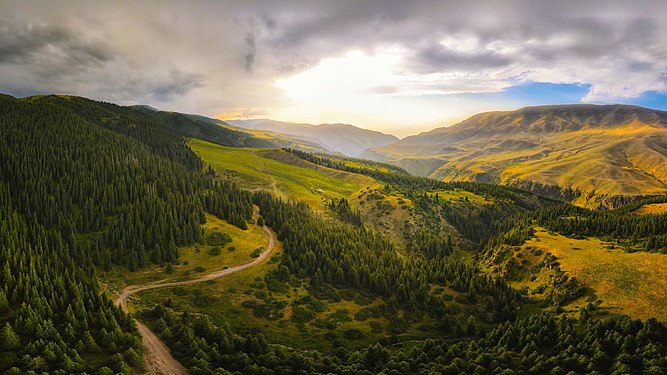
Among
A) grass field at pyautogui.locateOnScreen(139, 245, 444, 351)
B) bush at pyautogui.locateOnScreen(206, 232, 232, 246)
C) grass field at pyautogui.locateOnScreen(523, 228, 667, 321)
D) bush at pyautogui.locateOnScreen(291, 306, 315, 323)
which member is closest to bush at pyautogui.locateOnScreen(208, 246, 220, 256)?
bush at pyautogui.locateOnScreen(206, 232, 232, 246)

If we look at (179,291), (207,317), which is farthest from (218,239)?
(207,317)

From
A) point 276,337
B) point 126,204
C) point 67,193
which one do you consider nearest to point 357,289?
point 276,337

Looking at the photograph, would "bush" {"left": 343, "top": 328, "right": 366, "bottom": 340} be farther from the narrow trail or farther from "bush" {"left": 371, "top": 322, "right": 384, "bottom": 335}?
the narrow trail

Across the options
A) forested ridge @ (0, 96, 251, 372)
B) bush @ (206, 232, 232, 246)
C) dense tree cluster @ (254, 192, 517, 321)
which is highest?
forested ridge @ (0, 96, 251, 372)

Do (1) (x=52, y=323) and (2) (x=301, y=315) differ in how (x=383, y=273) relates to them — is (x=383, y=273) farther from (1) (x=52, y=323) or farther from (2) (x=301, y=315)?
(1) (x=52, y=323)

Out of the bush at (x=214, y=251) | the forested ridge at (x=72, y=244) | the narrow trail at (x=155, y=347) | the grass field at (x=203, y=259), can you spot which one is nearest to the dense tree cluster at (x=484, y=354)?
the narrow trail at (x=155, y=347)

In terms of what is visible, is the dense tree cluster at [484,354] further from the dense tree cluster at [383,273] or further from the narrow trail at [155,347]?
the dense tree cluster at [383,273]

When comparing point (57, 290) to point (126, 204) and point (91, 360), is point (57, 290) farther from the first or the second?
point (126, 204)
